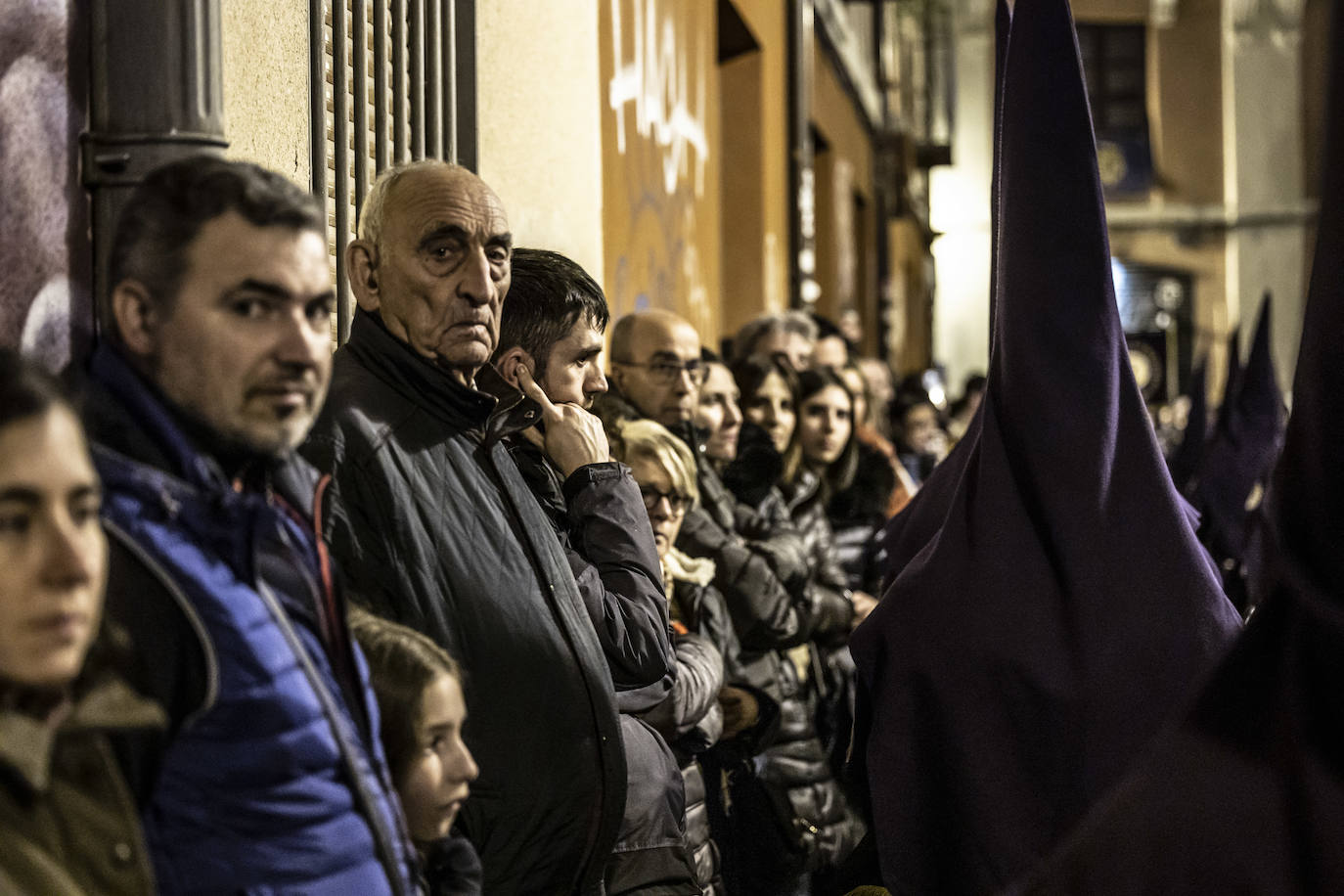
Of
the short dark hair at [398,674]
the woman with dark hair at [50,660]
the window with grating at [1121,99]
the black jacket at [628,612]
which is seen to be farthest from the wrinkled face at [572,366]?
the window with grating at [1121,99]

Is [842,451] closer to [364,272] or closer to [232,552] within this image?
[364,272]

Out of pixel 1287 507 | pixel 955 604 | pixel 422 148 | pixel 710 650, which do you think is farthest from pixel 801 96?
pixel 1287 507

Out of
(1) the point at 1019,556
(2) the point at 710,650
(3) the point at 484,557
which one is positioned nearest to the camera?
(3) the point at 484,557

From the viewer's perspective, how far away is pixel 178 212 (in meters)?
1.71

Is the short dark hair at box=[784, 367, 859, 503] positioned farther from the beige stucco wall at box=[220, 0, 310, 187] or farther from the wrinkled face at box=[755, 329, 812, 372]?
the beige stucco wall at box=[220, 0, 310, 187]

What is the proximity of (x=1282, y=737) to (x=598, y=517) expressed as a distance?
1.29 m

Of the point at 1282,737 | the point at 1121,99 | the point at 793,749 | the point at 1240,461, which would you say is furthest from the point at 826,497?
the point at 1121,99

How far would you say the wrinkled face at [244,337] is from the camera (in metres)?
1.70

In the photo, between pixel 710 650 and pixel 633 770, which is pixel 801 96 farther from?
pixel 633 770

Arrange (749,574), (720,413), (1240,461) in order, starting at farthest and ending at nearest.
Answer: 1. (1240,461)
2. (720,413)
3. (749,574)

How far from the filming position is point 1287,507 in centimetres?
174

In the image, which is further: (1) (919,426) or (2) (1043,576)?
(1) (919,426)

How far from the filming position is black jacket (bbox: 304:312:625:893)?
240 cm

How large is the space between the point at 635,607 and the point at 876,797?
51cm
